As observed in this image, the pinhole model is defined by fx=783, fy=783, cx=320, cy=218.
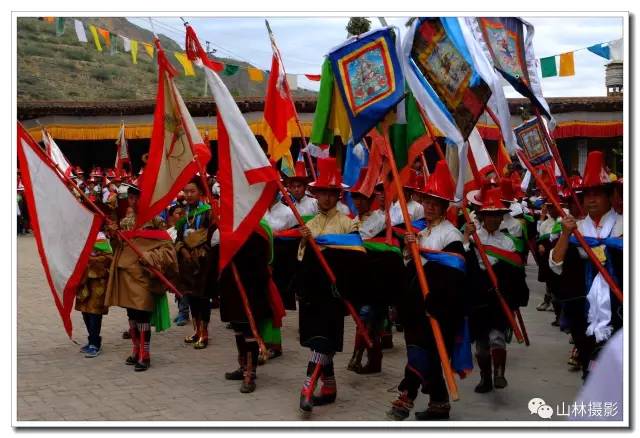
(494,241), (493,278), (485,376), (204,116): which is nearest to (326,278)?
(493,278)

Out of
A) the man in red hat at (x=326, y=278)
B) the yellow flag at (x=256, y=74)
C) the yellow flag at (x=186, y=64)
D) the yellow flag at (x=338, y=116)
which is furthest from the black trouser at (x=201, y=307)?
the yellow flag at (x=256, y=74)

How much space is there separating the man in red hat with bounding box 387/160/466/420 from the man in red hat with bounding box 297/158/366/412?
2.16 feet

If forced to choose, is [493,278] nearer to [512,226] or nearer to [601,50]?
[512,226]

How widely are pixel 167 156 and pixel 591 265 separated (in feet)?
Result: 13.1

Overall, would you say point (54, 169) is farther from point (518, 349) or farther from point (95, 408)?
point (518, 349)

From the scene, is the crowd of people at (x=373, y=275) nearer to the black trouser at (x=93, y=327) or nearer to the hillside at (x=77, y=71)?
the black trouser at (x=93, y=327)

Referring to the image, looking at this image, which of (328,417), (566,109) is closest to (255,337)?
(328,417)

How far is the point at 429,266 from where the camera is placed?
225 inches

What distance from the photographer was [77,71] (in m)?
47.8

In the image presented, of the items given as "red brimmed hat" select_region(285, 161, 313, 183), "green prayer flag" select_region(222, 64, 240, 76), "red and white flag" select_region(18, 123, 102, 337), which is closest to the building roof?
"green prayer flag" select_region(222, 64, 240, 76)

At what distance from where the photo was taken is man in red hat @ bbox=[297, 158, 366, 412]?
6.27 metres

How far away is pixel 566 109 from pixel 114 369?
1576 centimetres

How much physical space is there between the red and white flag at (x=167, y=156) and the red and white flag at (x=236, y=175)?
0.73 metres

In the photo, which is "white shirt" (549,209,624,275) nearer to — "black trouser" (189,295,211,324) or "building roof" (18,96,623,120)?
"black trouser" (189,295,211,324)
